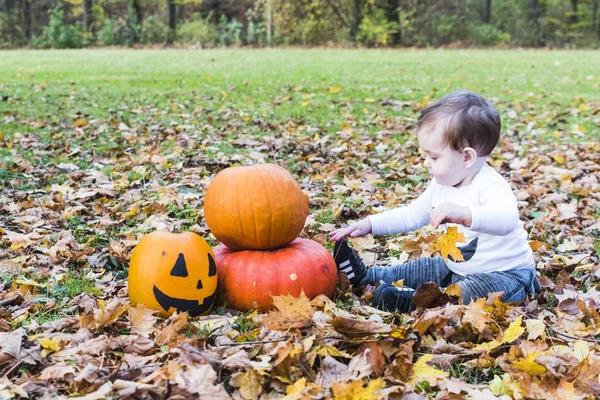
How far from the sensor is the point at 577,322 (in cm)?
277

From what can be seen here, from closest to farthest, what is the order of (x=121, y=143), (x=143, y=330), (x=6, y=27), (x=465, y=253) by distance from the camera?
(x=143, y=330), (x=465, y=253), (x=121, y=143), (x=6, y=27)

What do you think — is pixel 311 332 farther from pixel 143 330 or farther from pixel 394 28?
pixel 394 28

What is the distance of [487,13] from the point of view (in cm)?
3850

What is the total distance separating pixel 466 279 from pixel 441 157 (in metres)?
0.62

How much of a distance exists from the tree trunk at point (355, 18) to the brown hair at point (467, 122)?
91.2 ft

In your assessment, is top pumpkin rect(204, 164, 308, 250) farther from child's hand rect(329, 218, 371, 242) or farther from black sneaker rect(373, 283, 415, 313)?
black sneaker rect(373, 283, 415, 313)

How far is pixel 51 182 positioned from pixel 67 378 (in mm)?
3520

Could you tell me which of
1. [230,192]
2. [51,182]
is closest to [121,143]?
[51,182]

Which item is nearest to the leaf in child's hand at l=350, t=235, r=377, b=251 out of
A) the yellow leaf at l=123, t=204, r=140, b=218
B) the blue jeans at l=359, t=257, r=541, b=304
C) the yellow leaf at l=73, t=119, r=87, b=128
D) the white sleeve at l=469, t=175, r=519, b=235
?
the blue jeans at l=359, t=257, r=541, b=304

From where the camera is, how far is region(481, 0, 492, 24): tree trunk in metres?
38.3

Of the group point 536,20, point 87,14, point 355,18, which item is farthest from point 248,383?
point 87,14

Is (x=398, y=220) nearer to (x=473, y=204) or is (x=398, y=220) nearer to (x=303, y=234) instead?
(x=473, y=204)

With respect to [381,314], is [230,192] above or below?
above

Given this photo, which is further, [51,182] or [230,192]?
[51,182]
